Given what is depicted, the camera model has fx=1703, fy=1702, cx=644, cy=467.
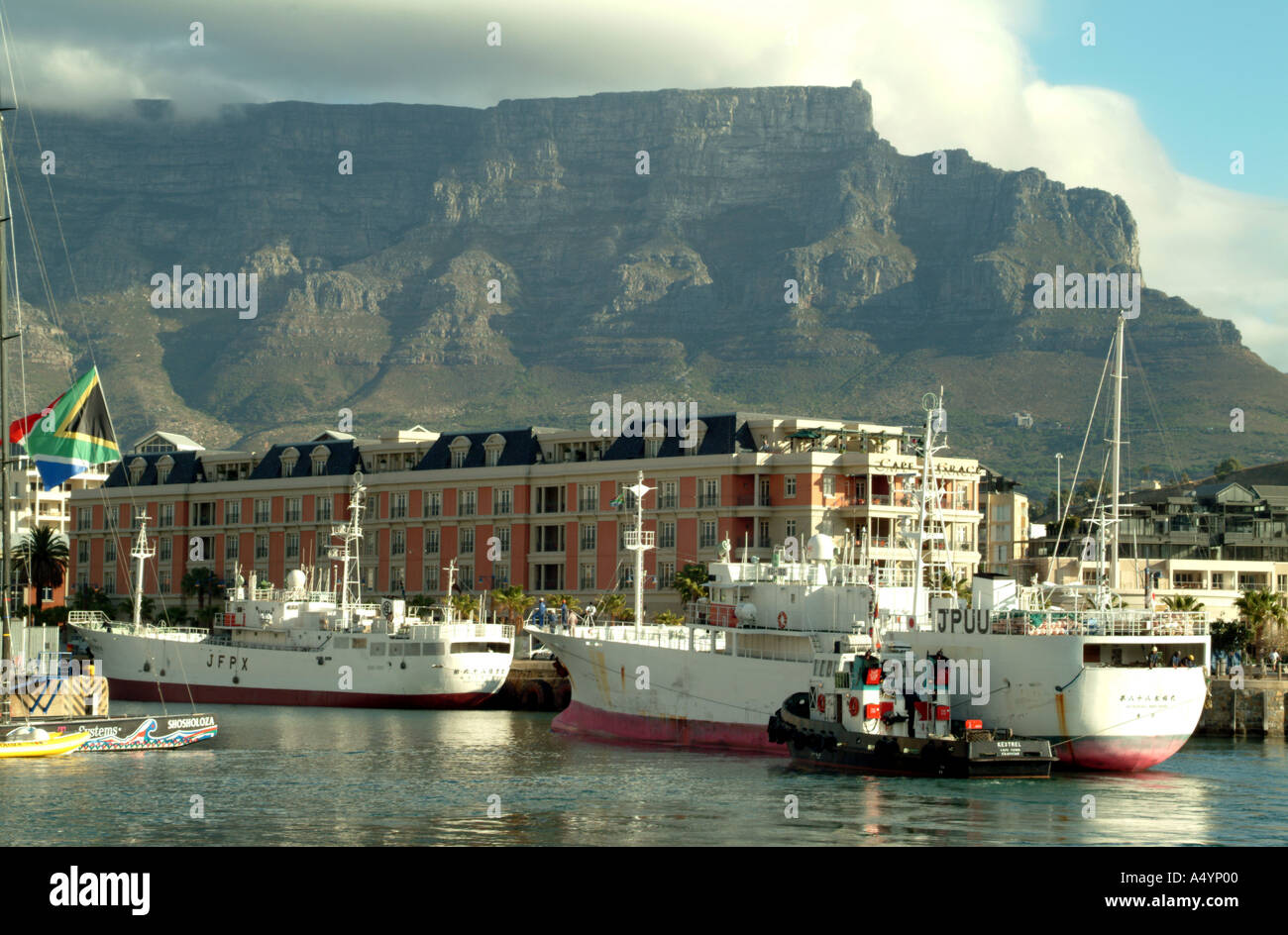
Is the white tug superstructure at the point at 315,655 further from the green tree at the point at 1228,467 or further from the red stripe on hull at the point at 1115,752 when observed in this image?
the green tree at the point at 1228,467

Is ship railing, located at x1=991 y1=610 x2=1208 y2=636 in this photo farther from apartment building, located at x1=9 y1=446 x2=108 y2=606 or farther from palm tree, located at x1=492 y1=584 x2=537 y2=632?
apartment building, located at x1=9 y1=446 x2=108 y2=606

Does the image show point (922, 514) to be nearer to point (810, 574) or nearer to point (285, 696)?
point (810, 574)

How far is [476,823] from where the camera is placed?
135ft

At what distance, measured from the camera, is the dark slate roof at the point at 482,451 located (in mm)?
121562

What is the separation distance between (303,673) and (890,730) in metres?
50.1

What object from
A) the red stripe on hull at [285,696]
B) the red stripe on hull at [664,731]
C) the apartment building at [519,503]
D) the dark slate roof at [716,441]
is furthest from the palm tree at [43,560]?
the red stripe on hull at [664,731]

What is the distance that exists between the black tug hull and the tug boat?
0.03m

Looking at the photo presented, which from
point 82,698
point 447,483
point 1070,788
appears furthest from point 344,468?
→ point 1070,788

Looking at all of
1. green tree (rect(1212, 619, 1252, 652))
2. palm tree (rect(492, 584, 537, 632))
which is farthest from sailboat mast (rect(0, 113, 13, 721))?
green tree (rect(1212, 619, 1252, 652))

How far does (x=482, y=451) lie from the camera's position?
12481 cm

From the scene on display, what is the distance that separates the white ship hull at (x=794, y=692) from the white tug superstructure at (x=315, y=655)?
16.9m

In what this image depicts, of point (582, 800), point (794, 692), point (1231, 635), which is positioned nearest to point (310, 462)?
point (1231, 635)

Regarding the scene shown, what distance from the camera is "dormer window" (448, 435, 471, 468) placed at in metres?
125
